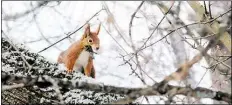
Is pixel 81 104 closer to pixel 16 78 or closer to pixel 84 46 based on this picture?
pixel 16 78

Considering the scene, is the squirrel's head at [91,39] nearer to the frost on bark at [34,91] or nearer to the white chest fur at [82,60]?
the white chest fur at [82,60]

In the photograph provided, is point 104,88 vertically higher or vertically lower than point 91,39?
lower

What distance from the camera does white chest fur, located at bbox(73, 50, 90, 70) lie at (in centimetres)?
287

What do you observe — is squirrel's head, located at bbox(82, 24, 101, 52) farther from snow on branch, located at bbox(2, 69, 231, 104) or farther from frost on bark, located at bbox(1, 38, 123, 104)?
snow on branch, located at bbox(2, 69, 231, 104)

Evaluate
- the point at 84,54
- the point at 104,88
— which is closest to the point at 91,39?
the point at 84,54

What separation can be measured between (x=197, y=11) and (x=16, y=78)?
2332 mm

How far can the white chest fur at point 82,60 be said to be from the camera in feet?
9.41

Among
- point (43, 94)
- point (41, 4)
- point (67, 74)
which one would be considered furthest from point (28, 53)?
point (41, 4)

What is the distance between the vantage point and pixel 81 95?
1621 mm

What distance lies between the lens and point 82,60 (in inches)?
114

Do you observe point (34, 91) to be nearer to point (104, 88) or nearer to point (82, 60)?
point (104, 88)

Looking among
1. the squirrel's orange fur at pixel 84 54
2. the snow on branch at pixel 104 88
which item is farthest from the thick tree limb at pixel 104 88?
the squirrel's orange fur at pixel 84 54

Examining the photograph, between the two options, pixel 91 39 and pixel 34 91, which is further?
pixel 91 39

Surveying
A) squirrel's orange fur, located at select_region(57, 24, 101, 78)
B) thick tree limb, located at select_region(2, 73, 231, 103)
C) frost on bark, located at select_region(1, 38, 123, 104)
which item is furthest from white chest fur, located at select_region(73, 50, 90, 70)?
thick tree limb, located at select_region(2, 73, 231, 103)
